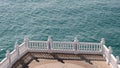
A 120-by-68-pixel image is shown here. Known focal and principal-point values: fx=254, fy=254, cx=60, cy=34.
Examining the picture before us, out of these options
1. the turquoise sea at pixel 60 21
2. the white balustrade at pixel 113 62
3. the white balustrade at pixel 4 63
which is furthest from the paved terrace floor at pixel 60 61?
the turquoise sea at pixel 60 21

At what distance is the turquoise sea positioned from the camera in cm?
4725

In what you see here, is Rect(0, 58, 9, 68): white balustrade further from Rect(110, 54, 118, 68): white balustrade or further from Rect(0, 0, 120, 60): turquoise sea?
Rect(0, 0, 120, 60): turquoise sea

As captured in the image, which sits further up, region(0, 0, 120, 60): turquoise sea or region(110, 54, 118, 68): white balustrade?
region(110, 54, 118, 68): white balustrade

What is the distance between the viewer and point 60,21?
186ft

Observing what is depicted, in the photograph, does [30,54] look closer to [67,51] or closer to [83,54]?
[67,51]

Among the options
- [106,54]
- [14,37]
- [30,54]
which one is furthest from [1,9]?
[106,54]

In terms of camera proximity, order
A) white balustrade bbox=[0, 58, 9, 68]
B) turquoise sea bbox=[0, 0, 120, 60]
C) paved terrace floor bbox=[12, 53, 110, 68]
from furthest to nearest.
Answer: turquoise sea bbox=[0, 0, 120, 60] < paved terrace floor bbox=[12, 53, 110, 68] < white balustrade bbox=[0, 58, 9, 68]

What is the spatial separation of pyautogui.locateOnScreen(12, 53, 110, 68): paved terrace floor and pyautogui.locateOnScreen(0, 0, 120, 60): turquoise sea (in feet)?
40.1

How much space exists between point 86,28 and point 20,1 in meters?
29.5

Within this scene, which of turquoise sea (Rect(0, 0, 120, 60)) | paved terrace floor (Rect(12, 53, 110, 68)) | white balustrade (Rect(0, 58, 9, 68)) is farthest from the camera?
turquoise sea (Rect(0, 0, 120, 60))

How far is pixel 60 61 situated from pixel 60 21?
29321 mm

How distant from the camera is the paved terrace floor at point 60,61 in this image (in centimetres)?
2694

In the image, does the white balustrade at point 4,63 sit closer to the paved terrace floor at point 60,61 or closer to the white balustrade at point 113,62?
the paved terrace floor at point 60,61

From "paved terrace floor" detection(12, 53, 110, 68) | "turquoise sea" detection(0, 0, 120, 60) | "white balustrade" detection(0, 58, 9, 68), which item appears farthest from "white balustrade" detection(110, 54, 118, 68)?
"turquoise sea" detection(0, 0, 120, 60)
